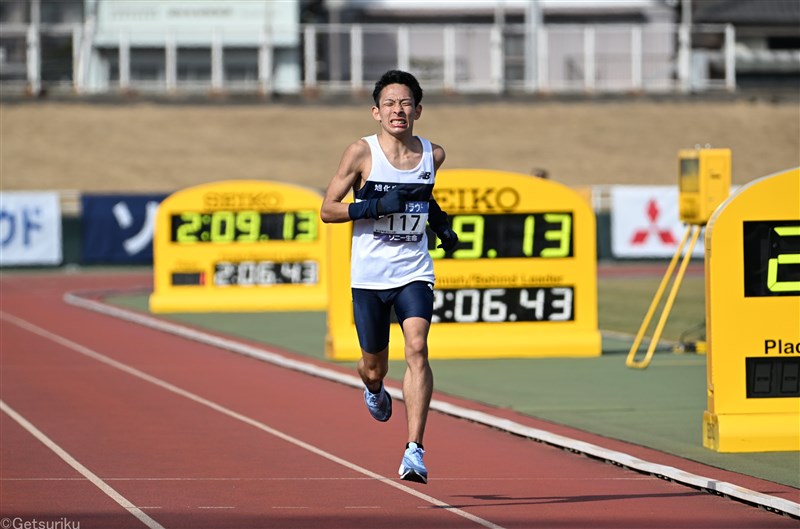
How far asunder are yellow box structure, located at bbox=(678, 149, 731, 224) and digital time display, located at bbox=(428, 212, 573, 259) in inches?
95.0

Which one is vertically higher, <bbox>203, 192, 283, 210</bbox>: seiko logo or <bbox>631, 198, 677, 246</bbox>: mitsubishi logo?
<bbox>203, 192, 283, 210</bbox>: seiko logo

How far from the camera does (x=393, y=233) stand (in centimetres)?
893

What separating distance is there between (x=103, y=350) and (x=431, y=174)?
1154 centimetres

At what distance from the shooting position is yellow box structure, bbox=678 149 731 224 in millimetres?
16344

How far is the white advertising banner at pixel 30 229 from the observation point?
39656mm

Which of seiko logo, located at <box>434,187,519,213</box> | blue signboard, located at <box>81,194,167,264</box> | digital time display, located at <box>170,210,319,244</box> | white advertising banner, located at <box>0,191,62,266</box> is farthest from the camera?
blue signboard, located at <box>81,194,167,264</box>

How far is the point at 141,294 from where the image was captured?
3231 cm

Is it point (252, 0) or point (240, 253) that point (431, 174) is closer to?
point (240, 253)

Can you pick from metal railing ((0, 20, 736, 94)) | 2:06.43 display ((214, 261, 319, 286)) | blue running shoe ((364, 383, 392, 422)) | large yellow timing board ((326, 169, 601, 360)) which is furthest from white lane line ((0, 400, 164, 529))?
metal railing ((0, 20, 736, 94))

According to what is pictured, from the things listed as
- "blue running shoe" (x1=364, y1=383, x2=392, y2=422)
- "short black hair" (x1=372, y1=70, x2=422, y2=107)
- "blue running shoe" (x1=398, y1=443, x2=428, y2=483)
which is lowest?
"blue running shoe" (x1=398, y1=443, x2=428, y2=483)

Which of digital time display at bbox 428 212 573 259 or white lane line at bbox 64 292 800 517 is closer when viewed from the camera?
white lane line at bbox 64 292 800 517

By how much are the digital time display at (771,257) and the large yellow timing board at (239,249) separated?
16.2 meters
